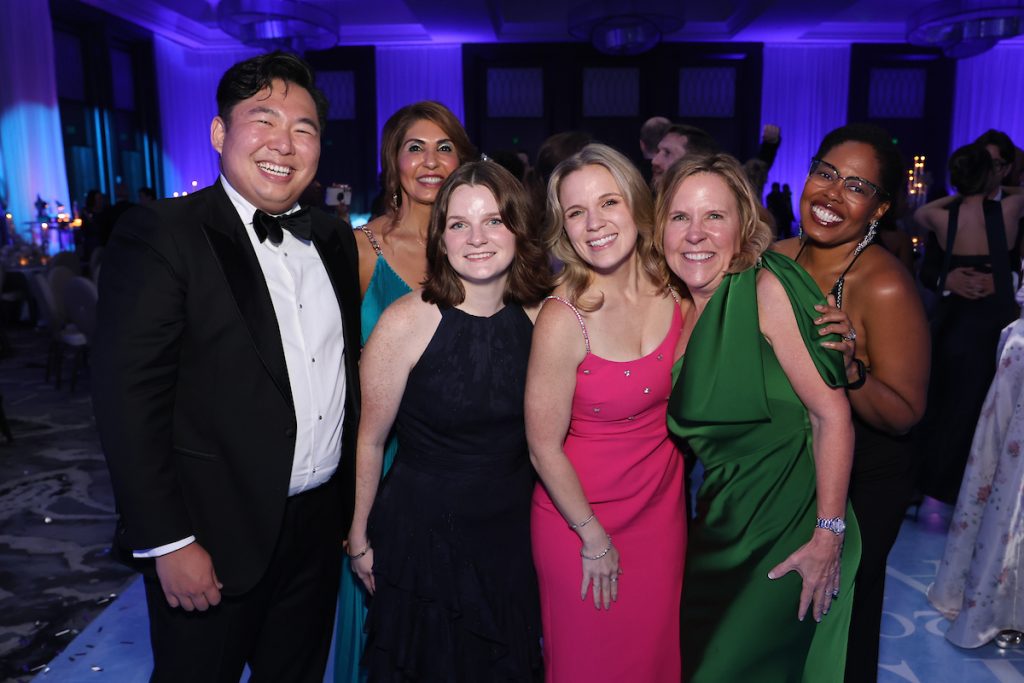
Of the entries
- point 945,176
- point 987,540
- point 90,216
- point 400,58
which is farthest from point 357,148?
point 987,540

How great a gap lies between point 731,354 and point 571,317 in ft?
1.23

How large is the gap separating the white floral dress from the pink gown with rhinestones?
1600 mm

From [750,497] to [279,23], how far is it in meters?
8.70

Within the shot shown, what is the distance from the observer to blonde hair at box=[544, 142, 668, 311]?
6.06 feet

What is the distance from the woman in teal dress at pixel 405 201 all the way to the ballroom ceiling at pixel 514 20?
8.36 meters

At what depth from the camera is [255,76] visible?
5.40ft

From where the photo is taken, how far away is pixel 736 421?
1.74 metres

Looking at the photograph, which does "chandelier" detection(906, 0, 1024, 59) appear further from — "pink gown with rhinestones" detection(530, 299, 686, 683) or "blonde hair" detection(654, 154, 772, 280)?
"pink gown with rhinestones" detection(530, 299, 686, 683)

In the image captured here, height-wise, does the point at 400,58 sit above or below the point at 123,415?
above

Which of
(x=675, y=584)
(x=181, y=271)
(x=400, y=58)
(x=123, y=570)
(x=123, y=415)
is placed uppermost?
(x=400, y=58)

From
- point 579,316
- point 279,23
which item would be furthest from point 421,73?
point 579,316

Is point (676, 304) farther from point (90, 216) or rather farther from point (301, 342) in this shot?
point (90, 216)

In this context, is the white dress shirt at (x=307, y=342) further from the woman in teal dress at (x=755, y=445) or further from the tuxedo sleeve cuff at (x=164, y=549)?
the woman in teal dress at (x=755, y=445)

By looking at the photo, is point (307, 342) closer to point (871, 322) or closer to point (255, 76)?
point (255, 76)
